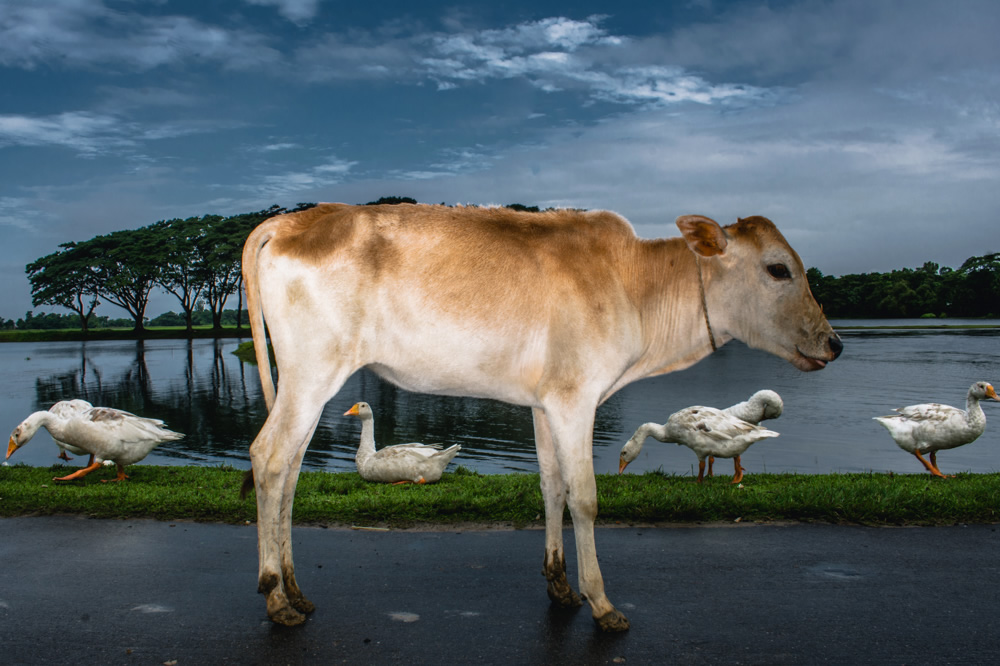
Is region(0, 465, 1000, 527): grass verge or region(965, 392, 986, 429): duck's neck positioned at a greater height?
region(965, 392, 986, 429): duck's neck

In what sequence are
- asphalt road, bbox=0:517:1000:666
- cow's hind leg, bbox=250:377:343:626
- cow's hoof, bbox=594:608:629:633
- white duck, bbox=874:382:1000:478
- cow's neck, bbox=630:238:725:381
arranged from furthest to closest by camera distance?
white duck, bbox=874:382:1000:478 → cow's neck, bbox=630:238:725:381 → cow's hind leg, bbox=250:377:343:626 → cow's hoof, bbox=594:608:629:633 → asphalt road, bbox=0:517:1000:666

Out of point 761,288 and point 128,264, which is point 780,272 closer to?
point 761,288

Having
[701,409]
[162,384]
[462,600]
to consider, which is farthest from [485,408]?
[462,600]

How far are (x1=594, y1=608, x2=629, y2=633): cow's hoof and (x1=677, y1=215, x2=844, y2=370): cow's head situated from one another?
6.56 feet

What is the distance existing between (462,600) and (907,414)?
7.72 meters

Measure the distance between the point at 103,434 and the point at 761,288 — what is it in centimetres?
777

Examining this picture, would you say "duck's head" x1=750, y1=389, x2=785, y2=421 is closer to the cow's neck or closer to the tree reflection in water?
the tree reflection in water

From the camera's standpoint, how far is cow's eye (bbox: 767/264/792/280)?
4773 millimetres

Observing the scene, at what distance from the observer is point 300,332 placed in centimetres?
450

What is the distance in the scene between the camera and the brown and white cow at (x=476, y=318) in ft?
14.7

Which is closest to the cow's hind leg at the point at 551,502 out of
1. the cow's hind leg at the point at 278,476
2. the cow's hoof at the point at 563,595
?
the cow's hoof at the point at 563,595

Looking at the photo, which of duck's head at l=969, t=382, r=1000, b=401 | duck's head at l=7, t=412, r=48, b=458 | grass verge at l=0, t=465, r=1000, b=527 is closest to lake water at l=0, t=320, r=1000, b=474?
duck's head at l=969, t=382, r=1000, b=401

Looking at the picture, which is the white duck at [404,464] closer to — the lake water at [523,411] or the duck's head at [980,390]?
the lake water at [523,411]

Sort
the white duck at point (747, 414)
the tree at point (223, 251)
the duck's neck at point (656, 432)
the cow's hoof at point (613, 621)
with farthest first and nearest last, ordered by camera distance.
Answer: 1. the tree at point (223, 251)
2. the white duck at point (747, 414)
3. the duck's neck at point (656, 432)
4. the cow's hoof at point (613, 621)
